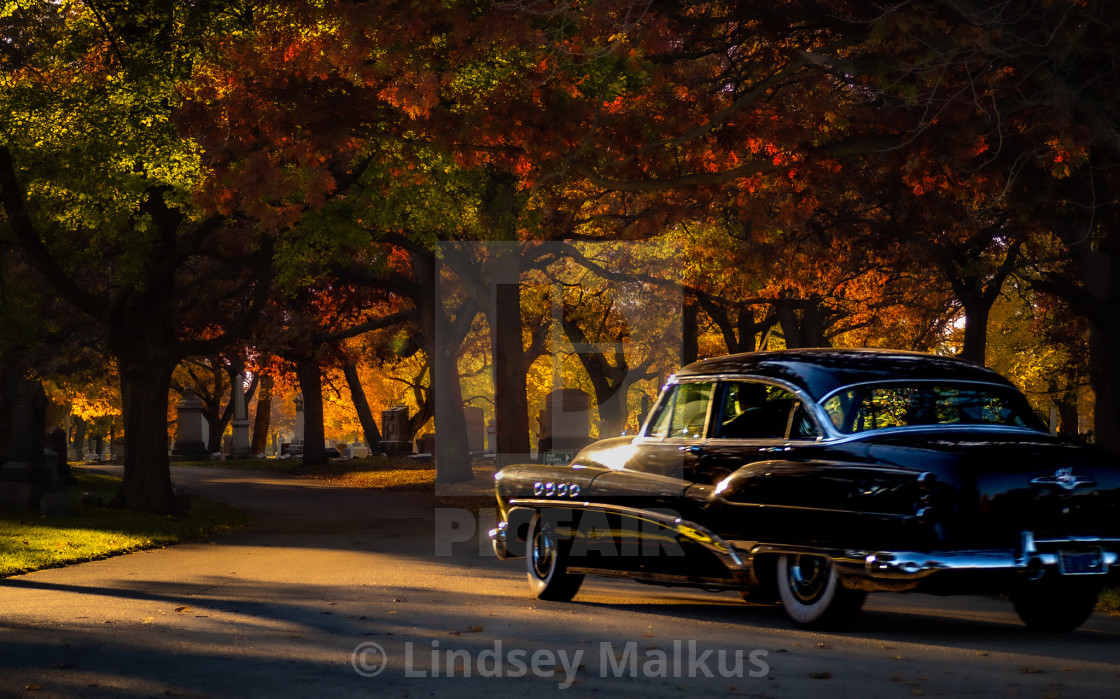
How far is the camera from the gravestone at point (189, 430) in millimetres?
57094

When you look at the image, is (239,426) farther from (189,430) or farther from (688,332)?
(688,332)

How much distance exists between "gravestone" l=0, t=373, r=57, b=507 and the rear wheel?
19196 millimetres

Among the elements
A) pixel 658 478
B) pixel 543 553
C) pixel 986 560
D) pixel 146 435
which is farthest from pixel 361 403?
pixel 986 560

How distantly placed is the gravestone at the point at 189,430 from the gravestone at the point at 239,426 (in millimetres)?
1402

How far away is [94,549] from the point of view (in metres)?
16.2

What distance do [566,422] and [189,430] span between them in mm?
28282

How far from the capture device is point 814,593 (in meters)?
8.83

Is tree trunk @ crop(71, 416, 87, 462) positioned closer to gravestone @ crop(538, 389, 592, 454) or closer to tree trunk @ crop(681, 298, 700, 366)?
gravestone @ crop(538, 389, 592, 454)

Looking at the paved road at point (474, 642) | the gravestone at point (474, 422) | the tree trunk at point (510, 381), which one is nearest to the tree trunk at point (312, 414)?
the gravestone at point (474, 422)

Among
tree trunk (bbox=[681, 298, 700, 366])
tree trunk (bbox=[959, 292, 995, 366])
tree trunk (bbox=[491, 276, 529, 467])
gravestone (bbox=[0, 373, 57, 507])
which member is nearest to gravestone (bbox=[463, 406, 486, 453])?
tree trunk (bbox=[681, 298, 700, 366])

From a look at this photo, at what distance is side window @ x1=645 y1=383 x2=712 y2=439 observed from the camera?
988cm

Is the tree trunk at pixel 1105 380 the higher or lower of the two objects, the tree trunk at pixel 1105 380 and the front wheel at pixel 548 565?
the higher

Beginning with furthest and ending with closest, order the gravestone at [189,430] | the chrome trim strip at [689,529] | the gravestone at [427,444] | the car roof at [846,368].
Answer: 1. the gravestone at [189,430]
2. the gravestone at [427,444]
3. the chrome trim strip at [689,529]
4. the car roof at [846,368]

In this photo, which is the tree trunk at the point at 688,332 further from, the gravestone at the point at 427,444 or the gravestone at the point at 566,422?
the gravestone at the point at 427,444
